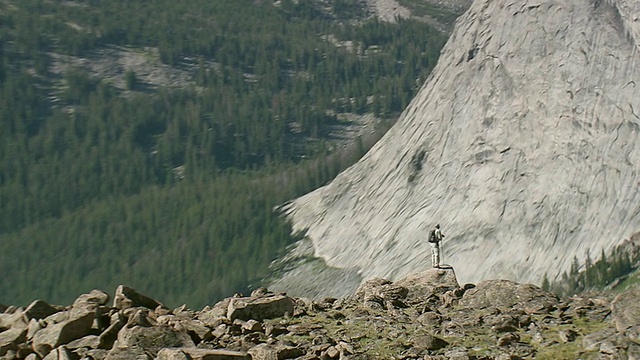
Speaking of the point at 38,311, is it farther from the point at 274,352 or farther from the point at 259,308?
→ the point at 274,352

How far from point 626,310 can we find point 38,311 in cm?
A: 1500

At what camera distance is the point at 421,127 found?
17450cm

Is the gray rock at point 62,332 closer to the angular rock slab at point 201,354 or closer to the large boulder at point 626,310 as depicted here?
the angular rock slab at point 201,354

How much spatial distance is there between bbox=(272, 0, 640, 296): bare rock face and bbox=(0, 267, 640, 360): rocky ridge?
103m

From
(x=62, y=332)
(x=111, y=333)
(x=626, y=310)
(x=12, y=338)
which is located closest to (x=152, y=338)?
(x=111, y=333)

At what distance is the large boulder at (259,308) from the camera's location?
1155 inches

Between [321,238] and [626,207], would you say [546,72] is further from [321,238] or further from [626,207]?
[321,238]

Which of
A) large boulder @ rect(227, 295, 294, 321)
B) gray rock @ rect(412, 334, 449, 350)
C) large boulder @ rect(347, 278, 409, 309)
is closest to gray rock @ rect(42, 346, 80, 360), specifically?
large boulder @ rect(227, 295, 294, 321)

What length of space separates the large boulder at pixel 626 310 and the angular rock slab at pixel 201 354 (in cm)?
855

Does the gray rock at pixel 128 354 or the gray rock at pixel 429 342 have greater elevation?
the gray rock at pixel 429 342

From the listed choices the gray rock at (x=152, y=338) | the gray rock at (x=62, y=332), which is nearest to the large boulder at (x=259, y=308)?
the gray rock at (x=152, y=338)

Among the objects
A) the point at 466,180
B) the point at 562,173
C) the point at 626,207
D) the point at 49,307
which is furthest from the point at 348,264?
the point at 49,307

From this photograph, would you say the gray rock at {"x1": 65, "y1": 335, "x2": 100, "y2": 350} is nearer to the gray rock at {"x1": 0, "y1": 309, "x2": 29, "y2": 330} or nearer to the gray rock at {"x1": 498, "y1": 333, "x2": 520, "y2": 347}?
the gray rock at {"x1": 0, "y1": 309, "x2": 29, "y2": 330}

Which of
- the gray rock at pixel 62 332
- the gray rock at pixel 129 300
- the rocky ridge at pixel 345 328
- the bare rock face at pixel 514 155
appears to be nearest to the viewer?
the rocky ridge at pixel 345 328
